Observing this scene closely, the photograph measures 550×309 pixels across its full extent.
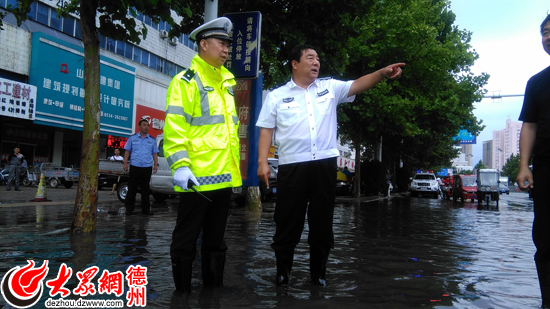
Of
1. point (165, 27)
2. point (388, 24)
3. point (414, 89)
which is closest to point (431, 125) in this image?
point (414, 89)

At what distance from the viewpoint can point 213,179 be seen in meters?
3.18

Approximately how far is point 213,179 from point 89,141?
3.59 meters

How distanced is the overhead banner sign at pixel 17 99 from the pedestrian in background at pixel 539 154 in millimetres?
21893

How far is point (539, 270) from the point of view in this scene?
10.1 feet

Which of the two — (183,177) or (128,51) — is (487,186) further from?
(183,177)

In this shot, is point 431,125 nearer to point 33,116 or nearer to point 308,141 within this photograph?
point 33,116

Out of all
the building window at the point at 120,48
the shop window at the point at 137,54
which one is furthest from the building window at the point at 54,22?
the shop window at the point at 137,54

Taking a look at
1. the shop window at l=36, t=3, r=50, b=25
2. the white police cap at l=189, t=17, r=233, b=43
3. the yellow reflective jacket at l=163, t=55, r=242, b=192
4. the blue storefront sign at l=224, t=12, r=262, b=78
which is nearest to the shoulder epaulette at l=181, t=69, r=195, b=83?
the yellow reflective jacket at l=163, t=55, r=242, b=192

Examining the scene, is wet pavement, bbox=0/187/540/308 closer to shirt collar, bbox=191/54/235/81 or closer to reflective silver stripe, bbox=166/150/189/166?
reflective silver stripe, bbox=166/150/189/166

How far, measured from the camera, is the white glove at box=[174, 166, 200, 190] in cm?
297

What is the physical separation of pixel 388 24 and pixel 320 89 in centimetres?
2020

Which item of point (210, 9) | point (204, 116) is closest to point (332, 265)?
point (204, 116)

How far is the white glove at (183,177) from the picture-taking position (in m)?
2.97

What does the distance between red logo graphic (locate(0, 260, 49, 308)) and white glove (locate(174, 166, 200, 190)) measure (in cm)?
108
